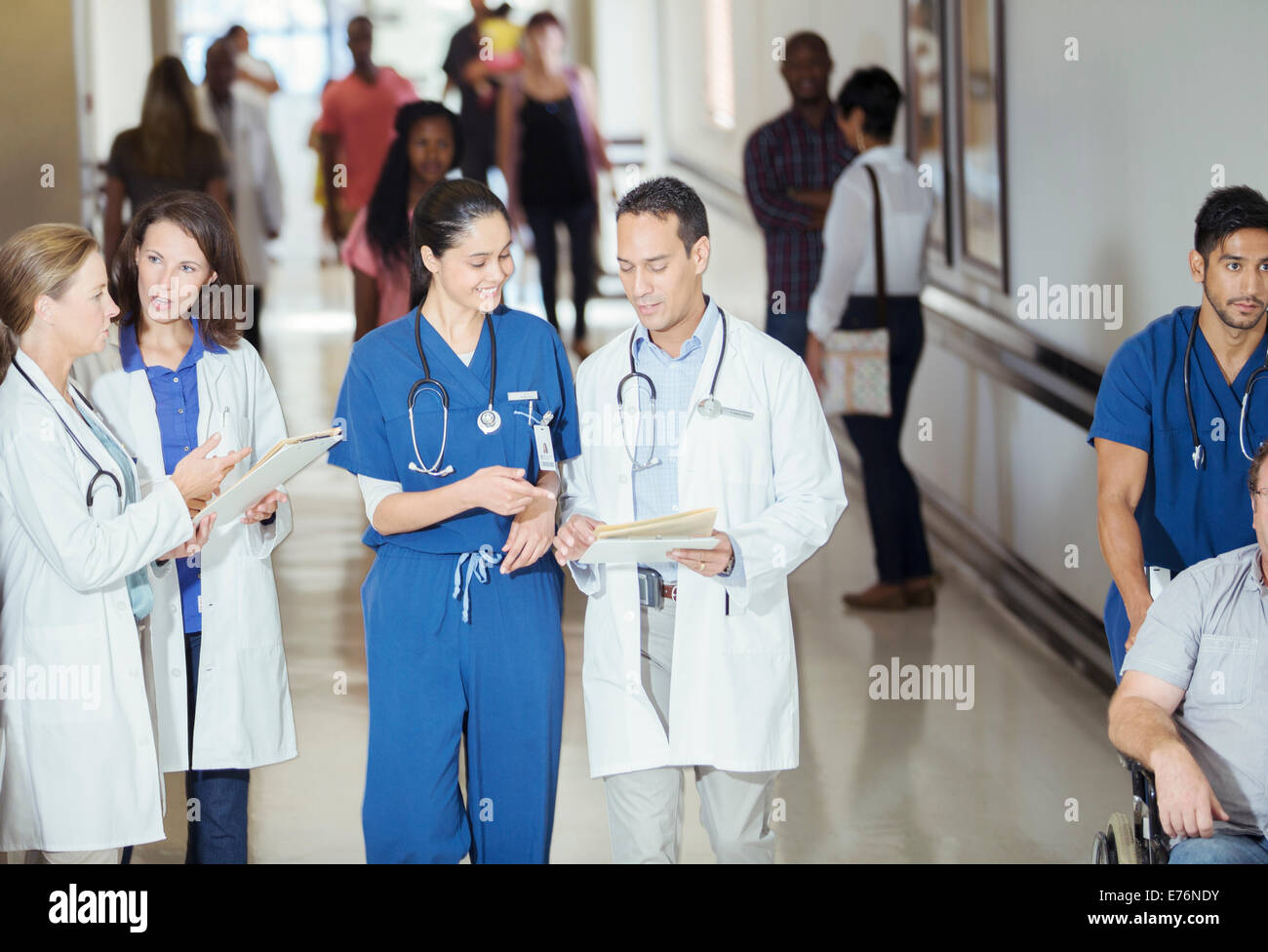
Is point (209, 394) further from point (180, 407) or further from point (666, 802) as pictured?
point (666, 802)

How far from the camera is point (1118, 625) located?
333 cm

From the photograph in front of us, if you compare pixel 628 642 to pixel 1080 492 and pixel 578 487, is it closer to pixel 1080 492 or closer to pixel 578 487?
pixel 578 487

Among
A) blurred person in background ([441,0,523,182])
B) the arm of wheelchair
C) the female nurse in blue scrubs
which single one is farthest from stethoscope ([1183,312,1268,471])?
blurred person in background ([441,0,523,182])

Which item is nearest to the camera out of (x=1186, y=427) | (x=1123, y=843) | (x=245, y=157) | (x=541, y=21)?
(x=1123, y=843)

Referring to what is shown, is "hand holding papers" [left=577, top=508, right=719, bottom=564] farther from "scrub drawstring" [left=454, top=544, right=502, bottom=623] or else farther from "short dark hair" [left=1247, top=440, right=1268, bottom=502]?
"short dark hair" [left=1247, top=440, right=1268, bottom=502]

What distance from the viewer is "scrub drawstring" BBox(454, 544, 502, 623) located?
113 inches

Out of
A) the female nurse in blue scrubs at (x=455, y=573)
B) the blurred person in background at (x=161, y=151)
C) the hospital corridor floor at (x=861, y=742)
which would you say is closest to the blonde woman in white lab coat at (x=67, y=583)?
the female nurse in blue scrubs at (x=455, y=573)

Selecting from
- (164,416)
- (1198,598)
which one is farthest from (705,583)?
(164,416)

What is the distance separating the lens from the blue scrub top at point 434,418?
2.88 m

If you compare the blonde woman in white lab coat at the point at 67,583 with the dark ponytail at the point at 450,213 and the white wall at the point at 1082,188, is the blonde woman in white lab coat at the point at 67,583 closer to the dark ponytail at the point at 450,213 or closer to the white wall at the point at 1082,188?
the dark ponytail at the point at 450,213

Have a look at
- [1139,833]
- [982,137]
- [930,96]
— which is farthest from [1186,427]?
[930,96]

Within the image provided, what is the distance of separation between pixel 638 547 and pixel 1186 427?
131cm

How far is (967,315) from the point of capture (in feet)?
20.9

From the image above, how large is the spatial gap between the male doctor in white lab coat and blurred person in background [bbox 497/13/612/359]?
12.9ft
